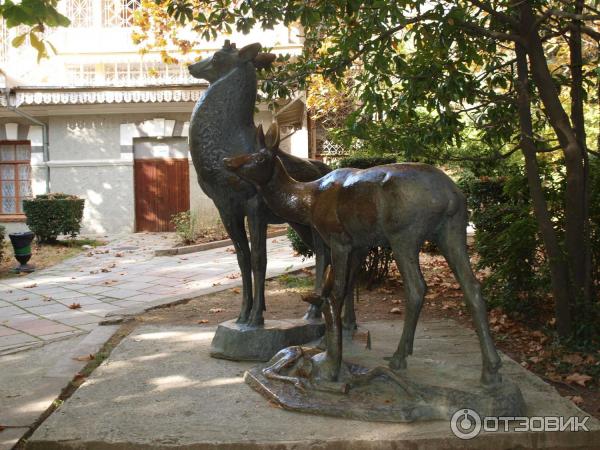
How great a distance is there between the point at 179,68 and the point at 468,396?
14.8 metres

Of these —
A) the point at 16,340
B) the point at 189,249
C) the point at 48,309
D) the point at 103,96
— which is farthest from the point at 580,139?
the point at 103,96

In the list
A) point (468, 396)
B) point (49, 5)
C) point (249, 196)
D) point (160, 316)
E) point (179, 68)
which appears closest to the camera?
point (468, 396)

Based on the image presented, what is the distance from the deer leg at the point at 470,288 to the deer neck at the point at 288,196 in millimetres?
777

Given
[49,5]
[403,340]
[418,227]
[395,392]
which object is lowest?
[395,392]

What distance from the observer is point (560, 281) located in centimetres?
440

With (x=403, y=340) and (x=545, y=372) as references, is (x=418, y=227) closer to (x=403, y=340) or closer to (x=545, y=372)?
(x=403, y=340)

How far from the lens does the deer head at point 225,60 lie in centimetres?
376

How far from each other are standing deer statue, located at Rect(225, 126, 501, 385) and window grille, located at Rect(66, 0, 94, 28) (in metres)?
16.6

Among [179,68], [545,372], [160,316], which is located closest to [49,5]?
[160,316]

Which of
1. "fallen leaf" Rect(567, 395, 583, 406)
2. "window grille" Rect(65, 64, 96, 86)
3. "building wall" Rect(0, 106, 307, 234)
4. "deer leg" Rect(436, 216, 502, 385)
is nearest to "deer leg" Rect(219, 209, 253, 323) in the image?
"deer leg" Rect(436, 216, 502, 385)

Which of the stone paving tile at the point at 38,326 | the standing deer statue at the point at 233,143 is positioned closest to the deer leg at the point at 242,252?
the standing deer statue at the point at 233,143

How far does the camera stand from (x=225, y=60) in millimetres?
3760

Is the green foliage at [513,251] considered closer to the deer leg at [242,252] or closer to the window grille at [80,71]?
the deer leg at [242,252]

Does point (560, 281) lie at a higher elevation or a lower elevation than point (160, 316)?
higher
